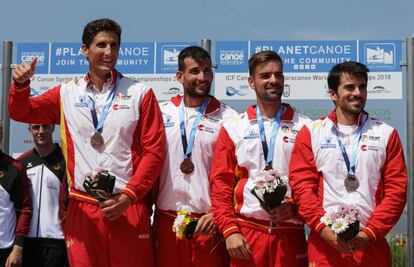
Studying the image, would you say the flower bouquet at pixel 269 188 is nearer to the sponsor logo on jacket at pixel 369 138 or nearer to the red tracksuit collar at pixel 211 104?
the sponsor logo on jacket at pixel 369 138

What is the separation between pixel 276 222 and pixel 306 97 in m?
3.25

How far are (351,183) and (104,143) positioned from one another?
1949 millimetres

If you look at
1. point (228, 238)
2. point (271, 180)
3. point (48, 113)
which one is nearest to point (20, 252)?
point (48, 113)

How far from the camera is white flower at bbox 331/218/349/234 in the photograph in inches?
187

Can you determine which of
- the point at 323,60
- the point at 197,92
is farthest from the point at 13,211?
the point at 323,60

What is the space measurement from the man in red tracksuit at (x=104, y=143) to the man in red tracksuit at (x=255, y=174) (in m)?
0.57

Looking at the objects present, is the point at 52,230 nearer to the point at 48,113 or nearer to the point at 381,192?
the point at 48,113

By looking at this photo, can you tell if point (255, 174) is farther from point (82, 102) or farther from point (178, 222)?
point (82, 102)

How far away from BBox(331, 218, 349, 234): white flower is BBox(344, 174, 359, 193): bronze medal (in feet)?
1.21

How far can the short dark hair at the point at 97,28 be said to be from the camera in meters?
5.33

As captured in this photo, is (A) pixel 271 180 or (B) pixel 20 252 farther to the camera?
(B) pixel 20 252

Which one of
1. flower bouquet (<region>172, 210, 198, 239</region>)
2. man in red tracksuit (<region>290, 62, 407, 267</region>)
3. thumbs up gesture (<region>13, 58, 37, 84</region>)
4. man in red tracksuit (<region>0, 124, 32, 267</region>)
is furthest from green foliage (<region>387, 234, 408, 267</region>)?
thumbs up gesture (<region>13, 58, 37, 84</region>)

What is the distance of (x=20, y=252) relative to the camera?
20.9 feet

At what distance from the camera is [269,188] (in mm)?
4953
